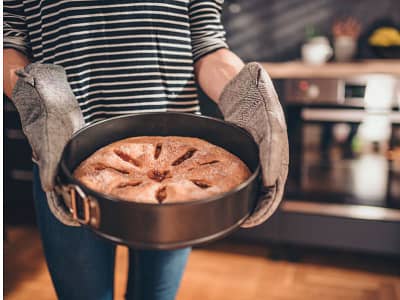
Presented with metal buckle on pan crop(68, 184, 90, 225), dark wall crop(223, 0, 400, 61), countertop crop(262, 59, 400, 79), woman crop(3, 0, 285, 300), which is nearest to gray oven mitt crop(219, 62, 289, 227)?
woman crop(3, 0, 285, 300)

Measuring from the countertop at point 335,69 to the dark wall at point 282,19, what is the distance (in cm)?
32

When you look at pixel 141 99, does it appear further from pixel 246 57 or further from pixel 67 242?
pixel 246 57

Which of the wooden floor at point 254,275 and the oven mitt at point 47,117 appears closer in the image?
the oven mitt at point 47,117

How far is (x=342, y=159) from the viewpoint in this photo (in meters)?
2.25

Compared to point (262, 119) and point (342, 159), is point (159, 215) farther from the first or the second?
point (342, 159)

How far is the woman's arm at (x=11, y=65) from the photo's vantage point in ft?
3.04

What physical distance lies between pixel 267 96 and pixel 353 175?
5.47ft

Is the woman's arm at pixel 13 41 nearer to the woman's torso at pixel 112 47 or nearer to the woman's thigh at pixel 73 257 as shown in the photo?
the woman's torso at pixel 112 47

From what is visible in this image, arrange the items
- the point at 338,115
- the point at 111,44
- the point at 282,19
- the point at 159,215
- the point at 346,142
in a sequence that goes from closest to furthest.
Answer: the point at 159,215
the point at 111,44
the point at 338,115
the point at 346,142
the point at 282,19

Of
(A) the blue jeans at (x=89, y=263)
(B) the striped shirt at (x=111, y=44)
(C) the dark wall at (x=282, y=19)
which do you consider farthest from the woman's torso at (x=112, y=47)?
(C) the dark wall at (x=282, y=19)

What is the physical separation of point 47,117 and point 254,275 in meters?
1.59

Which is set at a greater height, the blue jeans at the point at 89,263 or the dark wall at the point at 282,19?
the dark wall at the point at 282,19

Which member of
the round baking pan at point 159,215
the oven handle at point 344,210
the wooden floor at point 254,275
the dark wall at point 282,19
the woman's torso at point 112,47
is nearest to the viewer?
the round baking pan at point 159,215

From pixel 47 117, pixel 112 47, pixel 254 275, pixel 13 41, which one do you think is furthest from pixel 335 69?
pixel 47 117
